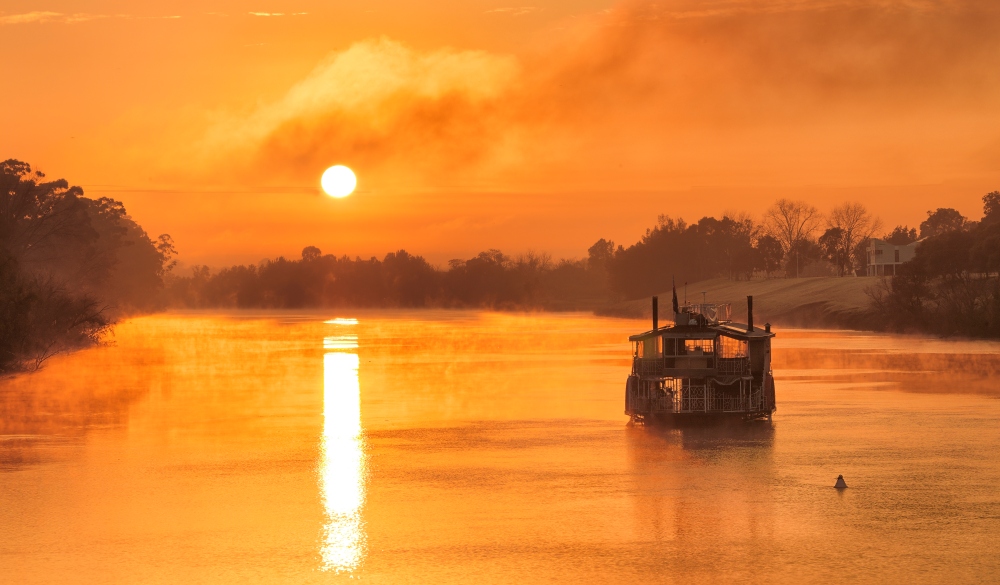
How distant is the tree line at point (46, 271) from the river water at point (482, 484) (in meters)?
11.5

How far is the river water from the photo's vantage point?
75.0 feet

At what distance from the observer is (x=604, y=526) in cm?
2583

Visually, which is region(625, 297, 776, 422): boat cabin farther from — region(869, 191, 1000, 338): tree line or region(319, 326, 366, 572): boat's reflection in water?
region(869, 191, 1000, 338): tree line

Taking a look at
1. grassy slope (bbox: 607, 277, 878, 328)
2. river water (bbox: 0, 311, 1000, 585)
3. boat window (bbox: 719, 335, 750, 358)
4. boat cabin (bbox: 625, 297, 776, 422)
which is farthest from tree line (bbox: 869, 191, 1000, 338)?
boat cabin (bbox: 625, 297, 776, 422)

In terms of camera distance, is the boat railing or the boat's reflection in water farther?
the boat railing

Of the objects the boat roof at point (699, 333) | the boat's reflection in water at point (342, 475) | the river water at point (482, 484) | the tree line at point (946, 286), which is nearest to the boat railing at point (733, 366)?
the boat roof at point (699, 333)

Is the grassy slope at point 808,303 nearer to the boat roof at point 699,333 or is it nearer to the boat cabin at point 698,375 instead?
the boat roof at point 699,333

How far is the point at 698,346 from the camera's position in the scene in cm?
4784

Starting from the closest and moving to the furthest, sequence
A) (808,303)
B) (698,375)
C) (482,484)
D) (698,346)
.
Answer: (482,484)
(698,375)
(698,346)
(808,303)

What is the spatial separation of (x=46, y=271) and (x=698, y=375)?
8173 centimetres

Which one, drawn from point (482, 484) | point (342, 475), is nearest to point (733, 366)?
point (482, 484)

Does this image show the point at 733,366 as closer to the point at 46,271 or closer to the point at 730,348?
the point at 730,348

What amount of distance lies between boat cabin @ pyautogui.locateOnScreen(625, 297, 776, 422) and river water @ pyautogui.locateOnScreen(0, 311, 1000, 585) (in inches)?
59.8

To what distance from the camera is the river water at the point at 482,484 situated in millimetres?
22859
